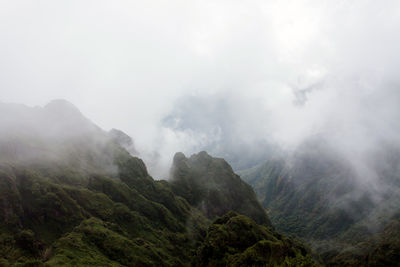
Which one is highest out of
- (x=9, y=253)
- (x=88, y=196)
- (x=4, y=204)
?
(x=88, y=196)

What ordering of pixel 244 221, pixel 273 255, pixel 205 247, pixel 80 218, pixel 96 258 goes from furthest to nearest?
pixel 244 221 < pixel 80 218 < pixel 205 247 < pixel 96 258 < pixel 273 255

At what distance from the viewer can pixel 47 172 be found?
19012cm

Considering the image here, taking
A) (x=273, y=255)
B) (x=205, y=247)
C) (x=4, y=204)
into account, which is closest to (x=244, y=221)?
(x=205, y=247)

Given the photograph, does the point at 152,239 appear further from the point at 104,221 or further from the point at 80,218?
the point at 80,218

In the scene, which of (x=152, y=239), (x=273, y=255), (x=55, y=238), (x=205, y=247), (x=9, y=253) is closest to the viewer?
(x=9, y=253)

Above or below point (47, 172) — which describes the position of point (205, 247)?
below

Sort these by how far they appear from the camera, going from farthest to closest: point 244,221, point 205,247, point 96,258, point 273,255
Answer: point 244,221 → point 205,247 → point 96,258 → point 273,255

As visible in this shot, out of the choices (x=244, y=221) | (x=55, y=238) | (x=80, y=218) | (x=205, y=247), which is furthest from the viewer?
(x=244, y=221)

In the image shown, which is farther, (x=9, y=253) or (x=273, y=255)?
(x=273, y=255)

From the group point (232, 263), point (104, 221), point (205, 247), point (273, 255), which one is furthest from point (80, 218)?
point (273, 255)

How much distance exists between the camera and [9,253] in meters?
114

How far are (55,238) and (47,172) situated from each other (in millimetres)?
66557

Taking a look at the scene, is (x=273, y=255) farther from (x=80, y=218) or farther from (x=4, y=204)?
(x=4, y=204)

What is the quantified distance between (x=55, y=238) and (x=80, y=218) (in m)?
23.1
